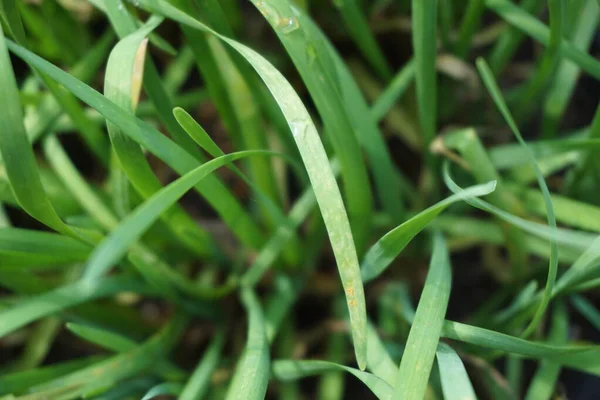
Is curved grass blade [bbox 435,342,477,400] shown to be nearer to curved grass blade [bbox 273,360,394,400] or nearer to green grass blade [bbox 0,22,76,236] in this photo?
curved grass blade [bbox 273,360,394,400]

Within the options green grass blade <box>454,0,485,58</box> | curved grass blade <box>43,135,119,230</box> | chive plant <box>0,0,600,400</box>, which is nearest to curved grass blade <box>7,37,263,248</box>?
chive plant <box>0,0,600,400</box>

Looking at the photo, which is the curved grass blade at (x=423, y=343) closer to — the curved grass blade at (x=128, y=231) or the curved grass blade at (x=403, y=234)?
the curved grass blade at (x=403, y=234)

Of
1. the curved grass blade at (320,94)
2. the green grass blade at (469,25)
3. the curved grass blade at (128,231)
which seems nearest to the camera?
the curved grass blade at (128,231)

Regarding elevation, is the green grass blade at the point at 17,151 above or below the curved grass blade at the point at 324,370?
above

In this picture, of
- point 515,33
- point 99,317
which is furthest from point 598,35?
point 99,317

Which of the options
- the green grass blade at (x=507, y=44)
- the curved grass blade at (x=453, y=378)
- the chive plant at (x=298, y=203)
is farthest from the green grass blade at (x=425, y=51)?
the curved grass blade at (x=453, y=378)

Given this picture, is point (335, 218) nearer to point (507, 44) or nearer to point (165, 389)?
point (165, 389)
